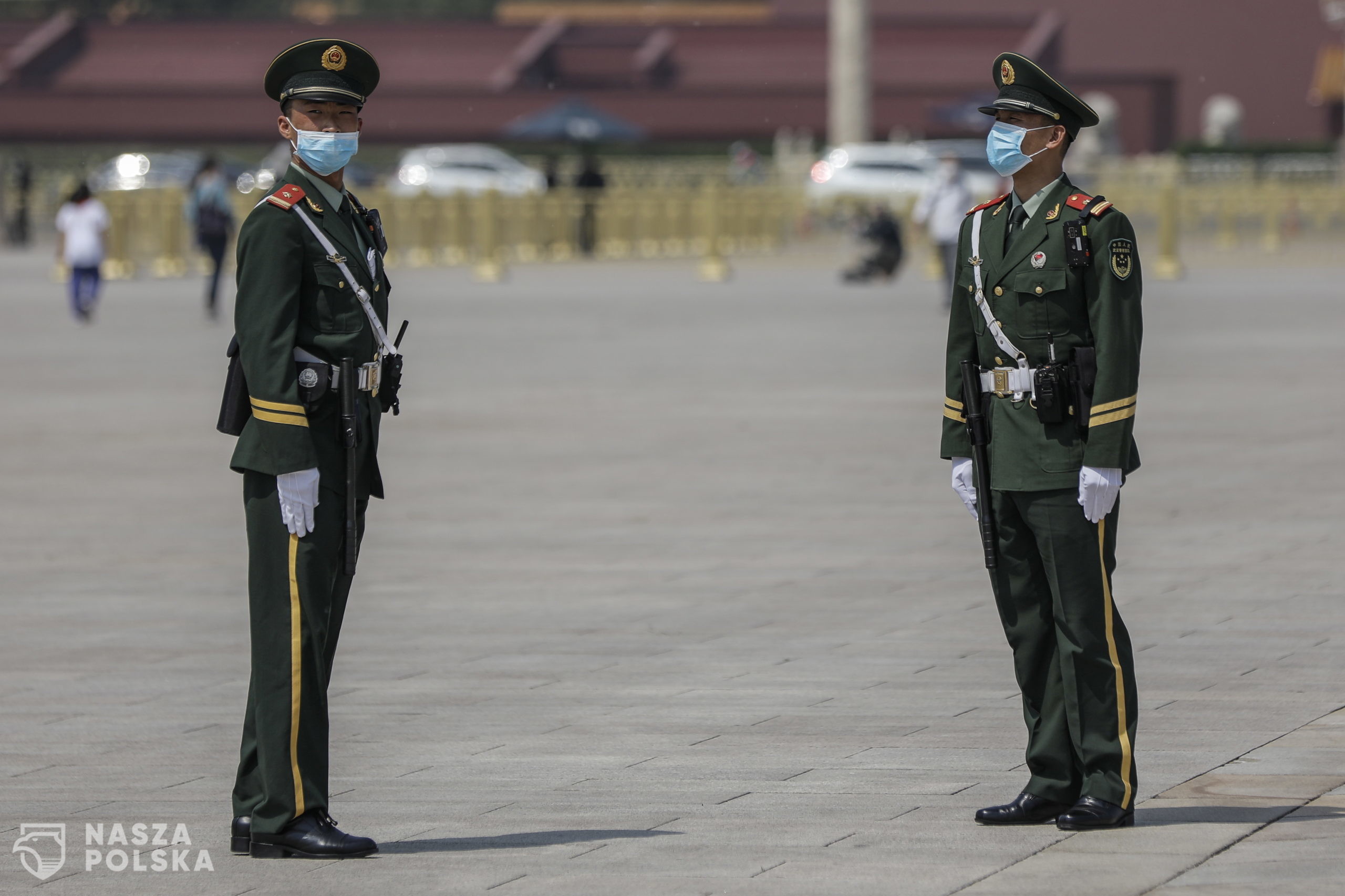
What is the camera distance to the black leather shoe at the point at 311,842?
513cm

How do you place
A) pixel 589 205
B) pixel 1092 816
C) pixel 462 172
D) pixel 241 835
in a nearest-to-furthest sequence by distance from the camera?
pixel 241 835, pixel 1092 816, pixel 589 205, pixel 462 172

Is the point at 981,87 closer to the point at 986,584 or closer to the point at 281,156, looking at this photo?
the point at 281,156

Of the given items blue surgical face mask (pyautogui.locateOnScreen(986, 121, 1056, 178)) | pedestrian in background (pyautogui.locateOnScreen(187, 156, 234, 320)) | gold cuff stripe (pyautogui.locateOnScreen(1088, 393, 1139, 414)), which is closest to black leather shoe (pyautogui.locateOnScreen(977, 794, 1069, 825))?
gold cuff stripe (pyautogui.locateOnScreen(1088, 393, 1139, 414))

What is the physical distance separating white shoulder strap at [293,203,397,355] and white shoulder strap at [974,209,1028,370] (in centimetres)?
139

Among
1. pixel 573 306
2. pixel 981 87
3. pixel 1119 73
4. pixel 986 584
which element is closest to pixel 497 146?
pixel 981 87

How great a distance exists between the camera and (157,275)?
34500mm

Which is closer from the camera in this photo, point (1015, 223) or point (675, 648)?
point (1015, 223)

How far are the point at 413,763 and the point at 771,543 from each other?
406 cm

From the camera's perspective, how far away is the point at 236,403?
5109 mm

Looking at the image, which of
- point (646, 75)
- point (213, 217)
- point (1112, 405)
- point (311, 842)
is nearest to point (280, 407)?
point (311, 842)

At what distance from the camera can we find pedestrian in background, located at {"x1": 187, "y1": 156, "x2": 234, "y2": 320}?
85.0 feet

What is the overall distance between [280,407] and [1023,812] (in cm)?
196
